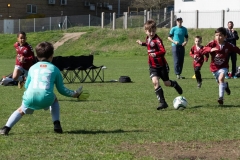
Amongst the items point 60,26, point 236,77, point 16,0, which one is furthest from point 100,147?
point 16,0

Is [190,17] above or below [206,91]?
above

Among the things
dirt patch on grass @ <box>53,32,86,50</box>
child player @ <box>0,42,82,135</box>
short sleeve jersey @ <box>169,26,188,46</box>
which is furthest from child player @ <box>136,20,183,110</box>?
dirt patch on grass @ <box>53,32,86,50</box>

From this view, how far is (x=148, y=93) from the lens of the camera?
14961 millimetres

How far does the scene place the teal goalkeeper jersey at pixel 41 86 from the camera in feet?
26.5

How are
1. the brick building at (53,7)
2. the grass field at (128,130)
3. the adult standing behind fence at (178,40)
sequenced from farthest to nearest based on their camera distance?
the brick building at (53,7), the adult standing behind fence at (178,40), the grass field at (128,130)

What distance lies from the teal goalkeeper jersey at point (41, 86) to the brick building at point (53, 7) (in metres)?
55.4

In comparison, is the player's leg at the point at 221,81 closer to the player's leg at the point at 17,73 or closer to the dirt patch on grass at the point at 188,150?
the dirt patch on grass at the point at 188,150

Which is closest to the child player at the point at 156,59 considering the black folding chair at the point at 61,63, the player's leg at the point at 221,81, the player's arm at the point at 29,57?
the player's leg at the point at 221,81

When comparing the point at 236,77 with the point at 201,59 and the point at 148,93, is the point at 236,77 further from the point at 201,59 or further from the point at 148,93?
the point at 148,93

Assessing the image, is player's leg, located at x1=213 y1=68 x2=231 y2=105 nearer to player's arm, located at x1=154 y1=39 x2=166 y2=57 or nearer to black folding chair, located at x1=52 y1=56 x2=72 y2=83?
Answer: player's arm, located at x1=154 y1=39 x2=166 y2=57

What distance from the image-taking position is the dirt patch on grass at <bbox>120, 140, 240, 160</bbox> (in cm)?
682

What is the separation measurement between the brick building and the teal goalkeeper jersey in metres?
55.4

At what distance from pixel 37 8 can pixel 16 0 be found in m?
3.40

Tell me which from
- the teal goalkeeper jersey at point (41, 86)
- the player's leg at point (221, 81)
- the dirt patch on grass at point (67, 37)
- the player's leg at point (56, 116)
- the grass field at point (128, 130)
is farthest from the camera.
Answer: the dirt patch on grass at point (67, 37)
